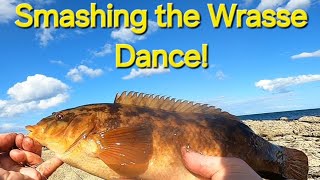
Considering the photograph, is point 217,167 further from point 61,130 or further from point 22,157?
point 22,157

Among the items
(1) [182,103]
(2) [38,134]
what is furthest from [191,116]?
(2) [38,134]

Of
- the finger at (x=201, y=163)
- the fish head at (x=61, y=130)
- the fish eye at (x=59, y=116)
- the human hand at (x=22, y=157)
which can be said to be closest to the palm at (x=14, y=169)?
the human hand at (x=22, y=157)

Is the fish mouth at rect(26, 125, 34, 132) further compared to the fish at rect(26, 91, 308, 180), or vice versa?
the fish mouth at rect(26, 125, 34, 132)

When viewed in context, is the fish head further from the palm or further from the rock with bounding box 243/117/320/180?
the rock with bounding box 243/117/320/180

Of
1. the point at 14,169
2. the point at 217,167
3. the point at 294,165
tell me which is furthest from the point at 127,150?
the point at 294,165

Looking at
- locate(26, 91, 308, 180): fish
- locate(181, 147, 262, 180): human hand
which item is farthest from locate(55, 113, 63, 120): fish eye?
locate(181, 147, 262, 180): human hand

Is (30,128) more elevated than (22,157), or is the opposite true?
(30,128)
